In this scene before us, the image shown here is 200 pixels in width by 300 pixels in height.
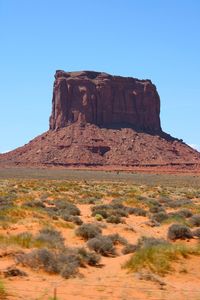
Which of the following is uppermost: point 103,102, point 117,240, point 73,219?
point 103,102

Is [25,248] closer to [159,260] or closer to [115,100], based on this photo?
[159,260]

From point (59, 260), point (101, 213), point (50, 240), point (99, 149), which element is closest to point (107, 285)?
point (59, 260)

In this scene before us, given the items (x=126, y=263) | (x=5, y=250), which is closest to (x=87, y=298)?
(x=126, y=263)

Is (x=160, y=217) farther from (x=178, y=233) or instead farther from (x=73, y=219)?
(x=178, y=233)

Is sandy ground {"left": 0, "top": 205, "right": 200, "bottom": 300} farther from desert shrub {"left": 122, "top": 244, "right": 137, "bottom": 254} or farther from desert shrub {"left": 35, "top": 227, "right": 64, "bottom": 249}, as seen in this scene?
desert shrub {"left": 35, "top": 227, "right": 64, "bottom": 249}

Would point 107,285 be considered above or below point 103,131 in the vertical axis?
below

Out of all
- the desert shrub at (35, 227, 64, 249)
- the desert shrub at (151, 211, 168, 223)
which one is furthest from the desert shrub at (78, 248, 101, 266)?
the desert shrub at (151, 211, 168, 223)

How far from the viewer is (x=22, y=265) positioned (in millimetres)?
13242

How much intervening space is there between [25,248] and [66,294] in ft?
17.3

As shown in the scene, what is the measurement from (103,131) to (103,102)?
11.6m

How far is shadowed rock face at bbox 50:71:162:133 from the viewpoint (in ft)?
478

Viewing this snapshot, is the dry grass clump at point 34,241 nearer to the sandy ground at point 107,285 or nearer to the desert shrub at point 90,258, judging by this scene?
the desert shrub at point 90,258

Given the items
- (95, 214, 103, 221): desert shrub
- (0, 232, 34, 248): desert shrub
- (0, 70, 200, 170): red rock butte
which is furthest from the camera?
(0, 70, 200, 170): red rock butte

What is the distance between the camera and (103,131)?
14075 centimetres
